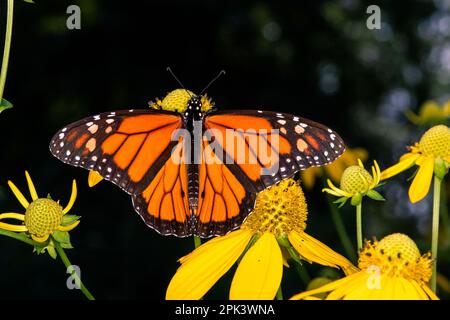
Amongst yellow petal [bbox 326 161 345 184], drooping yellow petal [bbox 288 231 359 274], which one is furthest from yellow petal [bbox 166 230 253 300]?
yellow petal [bbox 326 161 345 184]

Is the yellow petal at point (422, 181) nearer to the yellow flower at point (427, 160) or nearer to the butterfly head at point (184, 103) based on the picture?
the yellow flower at point (427, 160)

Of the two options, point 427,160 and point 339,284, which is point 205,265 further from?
point 427,160

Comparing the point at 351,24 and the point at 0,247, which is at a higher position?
the point at 351,24

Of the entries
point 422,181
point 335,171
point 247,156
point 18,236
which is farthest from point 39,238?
point 335,171

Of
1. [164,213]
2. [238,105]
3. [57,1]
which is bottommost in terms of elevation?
[164,213]
